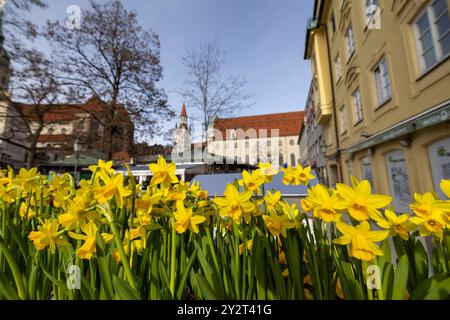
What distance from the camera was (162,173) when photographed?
2.37 ft

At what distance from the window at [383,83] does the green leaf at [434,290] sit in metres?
6.61

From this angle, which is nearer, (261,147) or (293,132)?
(261,147)

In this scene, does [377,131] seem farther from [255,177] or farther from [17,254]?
[17,254]

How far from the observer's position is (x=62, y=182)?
109 cm

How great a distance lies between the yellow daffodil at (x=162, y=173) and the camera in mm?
716

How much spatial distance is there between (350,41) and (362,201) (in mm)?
9923

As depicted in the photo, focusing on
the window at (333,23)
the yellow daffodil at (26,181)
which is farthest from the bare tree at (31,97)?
the window at (333,23)

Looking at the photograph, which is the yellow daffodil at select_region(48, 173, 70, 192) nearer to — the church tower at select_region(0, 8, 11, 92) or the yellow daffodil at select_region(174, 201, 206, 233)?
the yellow daffodil at select_region(174, 201, 206, 233)

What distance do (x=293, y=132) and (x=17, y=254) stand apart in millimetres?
42235

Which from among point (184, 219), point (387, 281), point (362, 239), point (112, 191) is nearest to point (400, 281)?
point (387, 281)

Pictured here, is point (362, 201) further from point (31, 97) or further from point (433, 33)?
point (31, 97)

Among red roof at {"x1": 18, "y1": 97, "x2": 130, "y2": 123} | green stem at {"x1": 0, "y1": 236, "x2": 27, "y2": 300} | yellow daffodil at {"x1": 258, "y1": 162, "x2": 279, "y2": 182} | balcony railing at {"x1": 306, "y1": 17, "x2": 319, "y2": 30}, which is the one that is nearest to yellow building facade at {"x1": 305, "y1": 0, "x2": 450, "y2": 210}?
balcony railing at {"x1": 306, "y1": 17, "x2": 319, "y2": 30}

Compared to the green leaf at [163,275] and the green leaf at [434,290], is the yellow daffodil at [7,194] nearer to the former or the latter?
the green leaf at [163,275]
